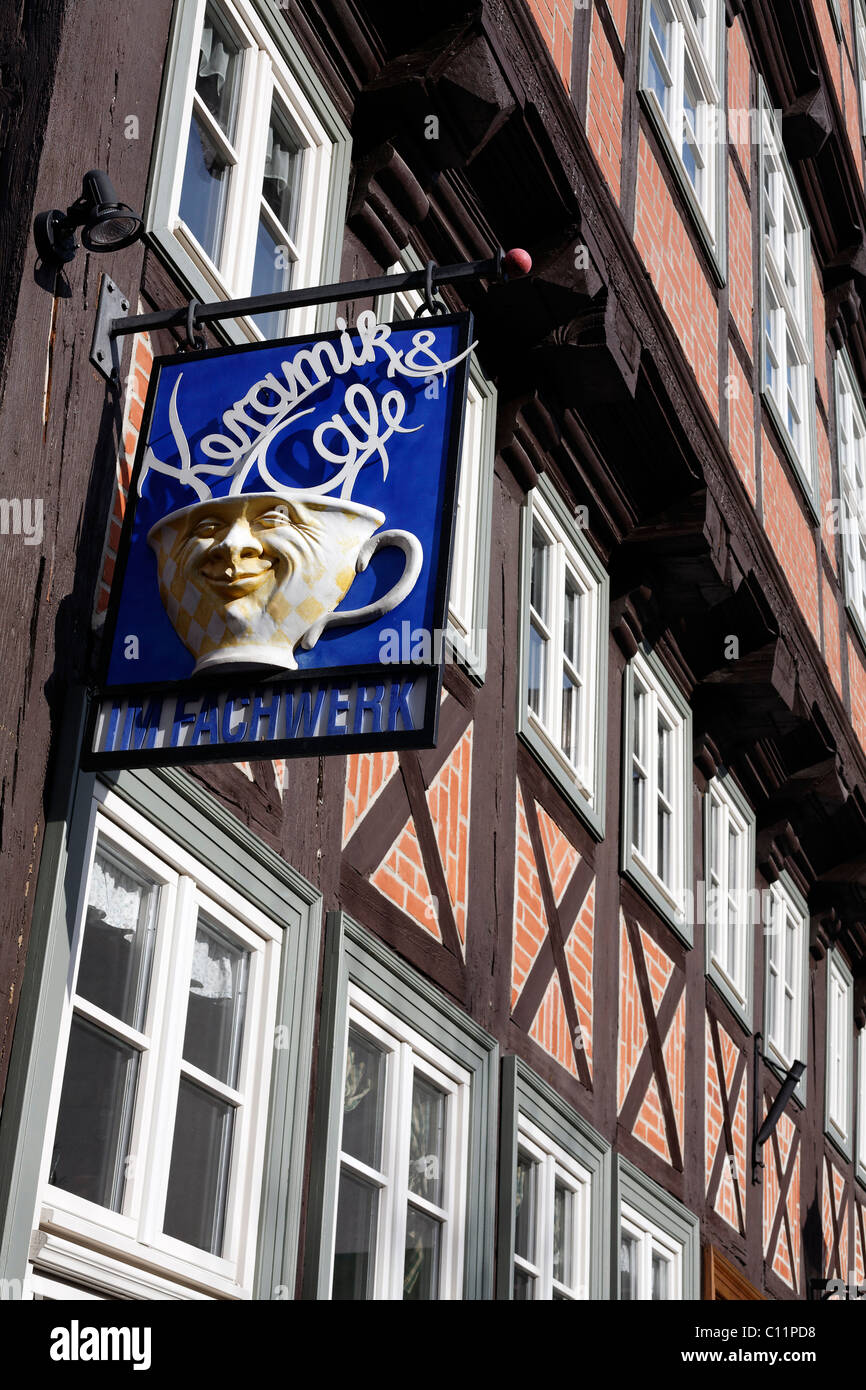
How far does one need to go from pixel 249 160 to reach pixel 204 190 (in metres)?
0.31

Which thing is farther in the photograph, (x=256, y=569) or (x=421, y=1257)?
(x=421, y=1257)

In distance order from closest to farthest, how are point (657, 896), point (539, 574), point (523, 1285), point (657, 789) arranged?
point (523, 1285) → point (539, 574) → point (657, 896) → point (657, 789)

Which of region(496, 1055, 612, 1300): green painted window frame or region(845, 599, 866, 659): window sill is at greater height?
region(845, 599, 866, 659): window sill

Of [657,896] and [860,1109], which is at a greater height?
[860,1109]

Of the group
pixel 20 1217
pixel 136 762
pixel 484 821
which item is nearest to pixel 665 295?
pixel 484 821

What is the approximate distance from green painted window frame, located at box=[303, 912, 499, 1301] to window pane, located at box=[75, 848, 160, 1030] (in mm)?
991

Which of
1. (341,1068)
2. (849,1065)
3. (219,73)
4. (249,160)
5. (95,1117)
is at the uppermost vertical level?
(219,73)

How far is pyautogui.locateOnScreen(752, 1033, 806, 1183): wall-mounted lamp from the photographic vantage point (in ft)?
37.5

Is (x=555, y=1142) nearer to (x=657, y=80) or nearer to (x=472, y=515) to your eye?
(x=472, y=515)

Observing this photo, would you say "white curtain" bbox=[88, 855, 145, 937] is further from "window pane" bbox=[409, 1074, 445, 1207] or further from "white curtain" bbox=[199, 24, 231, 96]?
"white curtain" bbox=[199, 24, 231, 96]

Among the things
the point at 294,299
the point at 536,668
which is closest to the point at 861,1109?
the point at 536,668

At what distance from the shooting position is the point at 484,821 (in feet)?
25.5

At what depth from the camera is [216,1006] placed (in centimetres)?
563

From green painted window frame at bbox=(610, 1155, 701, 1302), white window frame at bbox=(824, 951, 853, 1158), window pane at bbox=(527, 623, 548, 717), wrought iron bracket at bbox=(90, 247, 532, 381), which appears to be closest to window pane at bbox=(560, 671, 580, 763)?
window pane at bbox=(527, 623, 548, 717)
